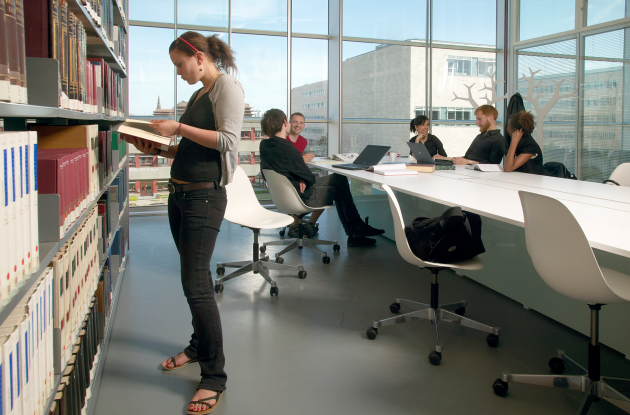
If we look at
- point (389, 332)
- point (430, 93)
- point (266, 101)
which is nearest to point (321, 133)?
point (266, 101)

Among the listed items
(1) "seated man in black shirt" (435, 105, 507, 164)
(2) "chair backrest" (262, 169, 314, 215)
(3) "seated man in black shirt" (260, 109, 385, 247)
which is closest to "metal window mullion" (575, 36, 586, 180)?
(1) "seated man in black shirt" (435, 105, 507, 164)

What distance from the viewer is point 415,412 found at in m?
1.91

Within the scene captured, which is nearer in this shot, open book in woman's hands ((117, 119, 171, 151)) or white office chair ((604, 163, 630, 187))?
open book in woman's hands ((117, 119, 171, 151))

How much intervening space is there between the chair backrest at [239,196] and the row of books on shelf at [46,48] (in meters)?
1.59

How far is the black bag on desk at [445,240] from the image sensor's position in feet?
7.88

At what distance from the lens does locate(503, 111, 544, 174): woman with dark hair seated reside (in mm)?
4094

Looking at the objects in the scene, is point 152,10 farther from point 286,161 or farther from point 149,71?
point 286,161

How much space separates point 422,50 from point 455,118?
3.68ft

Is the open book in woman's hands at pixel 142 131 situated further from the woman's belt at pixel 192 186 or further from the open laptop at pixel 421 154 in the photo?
the open laptop at pixel 421 154

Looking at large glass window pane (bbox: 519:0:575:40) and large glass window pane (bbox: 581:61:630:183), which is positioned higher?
large glass window pane (bbox: 519:0:575:40)

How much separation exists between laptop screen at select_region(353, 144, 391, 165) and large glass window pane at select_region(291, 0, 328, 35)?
295 cm

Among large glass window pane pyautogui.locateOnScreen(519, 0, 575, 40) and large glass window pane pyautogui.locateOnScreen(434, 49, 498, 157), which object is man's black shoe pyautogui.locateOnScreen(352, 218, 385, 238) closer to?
large glass window pane pyautogui.locateOnScreen(434, 49, 498, 157)

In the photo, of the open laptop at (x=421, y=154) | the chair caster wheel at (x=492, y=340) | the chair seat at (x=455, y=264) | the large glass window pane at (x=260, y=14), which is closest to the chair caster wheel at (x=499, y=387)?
the chair caster wheel at (x=492, y=340)

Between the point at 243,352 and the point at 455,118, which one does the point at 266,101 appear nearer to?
the point at 455,118
